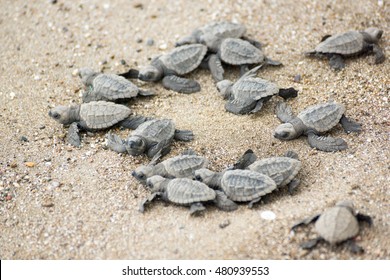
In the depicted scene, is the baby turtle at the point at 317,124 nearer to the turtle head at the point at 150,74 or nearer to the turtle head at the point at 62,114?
the turtle head at the point at 150,74

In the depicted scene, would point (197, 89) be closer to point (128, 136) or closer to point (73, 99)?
point (128, 136)

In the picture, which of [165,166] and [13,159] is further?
[13,159]

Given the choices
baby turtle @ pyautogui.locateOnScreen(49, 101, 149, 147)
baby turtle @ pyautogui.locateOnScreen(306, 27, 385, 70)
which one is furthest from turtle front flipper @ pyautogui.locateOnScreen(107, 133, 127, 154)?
baby turtle @ pyautogui.locateOnScreen(306, 27, 385, 70)

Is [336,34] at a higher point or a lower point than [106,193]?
higher

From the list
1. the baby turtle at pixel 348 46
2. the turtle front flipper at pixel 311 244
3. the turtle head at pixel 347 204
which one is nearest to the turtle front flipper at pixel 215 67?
the baby turtle at pixel 348 46

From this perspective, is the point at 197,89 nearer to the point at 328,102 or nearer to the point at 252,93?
the point at 252,93

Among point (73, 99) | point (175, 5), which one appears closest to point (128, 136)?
point (73, 99)
